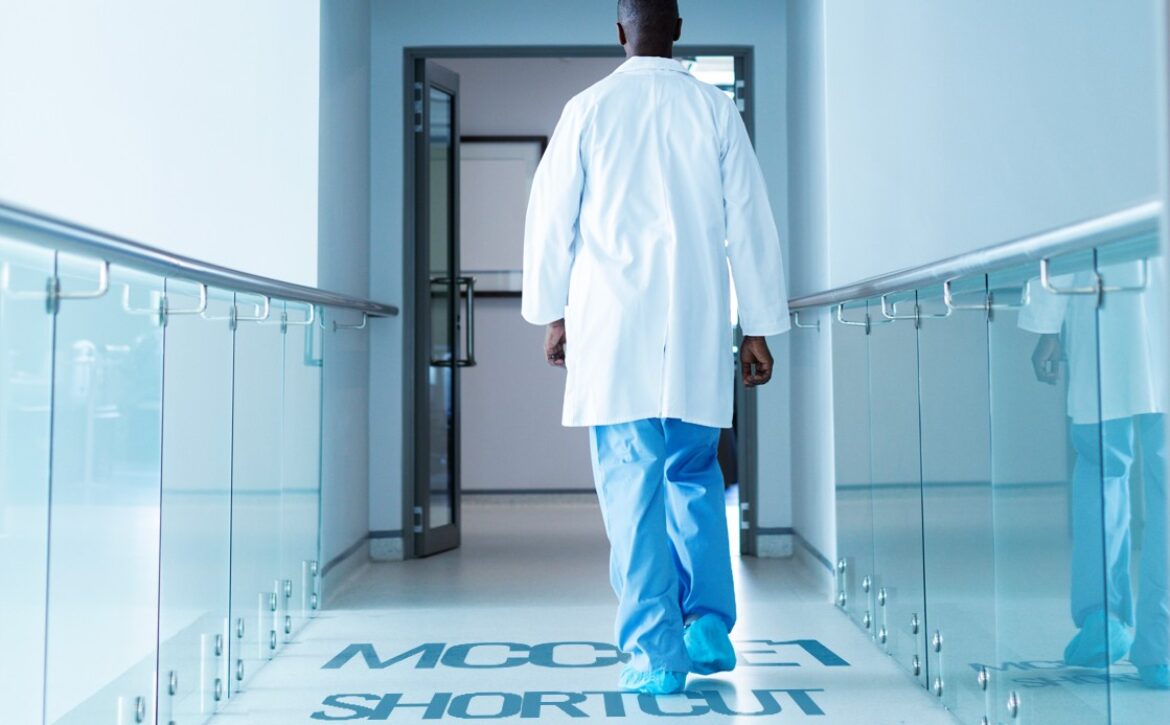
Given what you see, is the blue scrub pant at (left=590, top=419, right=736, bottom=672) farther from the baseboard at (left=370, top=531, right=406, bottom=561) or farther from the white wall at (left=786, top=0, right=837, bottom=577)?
the baseboard at (left=370, top=531, right=406, bottom=561)

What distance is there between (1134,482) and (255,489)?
1.90 meters

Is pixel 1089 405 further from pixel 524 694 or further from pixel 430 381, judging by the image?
pixel 430 381

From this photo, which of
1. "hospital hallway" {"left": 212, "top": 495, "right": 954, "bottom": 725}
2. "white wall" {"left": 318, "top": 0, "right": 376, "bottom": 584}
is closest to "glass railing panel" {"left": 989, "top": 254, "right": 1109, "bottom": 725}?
"hospital hallway" {"left": 212, "top": 495, "right": 954, "bottom": 725}

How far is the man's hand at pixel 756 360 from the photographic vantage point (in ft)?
8.68

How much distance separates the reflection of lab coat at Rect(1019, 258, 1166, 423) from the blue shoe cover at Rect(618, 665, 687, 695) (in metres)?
1.09

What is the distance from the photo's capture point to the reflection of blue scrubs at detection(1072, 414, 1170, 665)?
1562mm

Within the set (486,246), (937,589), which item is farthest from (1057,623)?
(486,246)

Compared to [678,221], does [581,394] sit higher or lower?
lower

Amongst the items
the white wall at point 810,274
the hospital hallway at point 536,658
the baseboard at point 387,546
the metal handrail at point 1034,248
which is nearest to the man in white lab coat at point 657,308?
the hospital hallway at point 536,658

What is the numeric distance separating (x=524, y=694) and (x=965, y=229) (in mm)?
2087

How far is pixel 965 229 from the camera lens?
3.74 metres

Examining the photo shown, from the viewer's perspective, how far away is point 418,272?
477 cm

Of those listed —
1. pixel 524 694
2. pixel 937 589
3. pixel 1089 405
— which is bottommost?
pixel 524 694

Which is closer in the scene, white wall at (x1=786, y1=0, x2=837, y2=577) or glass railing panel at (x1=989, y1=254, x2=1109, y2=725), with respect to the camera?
glass railing panel at (x1=989, y1=254, x2=1109, y2=725)
